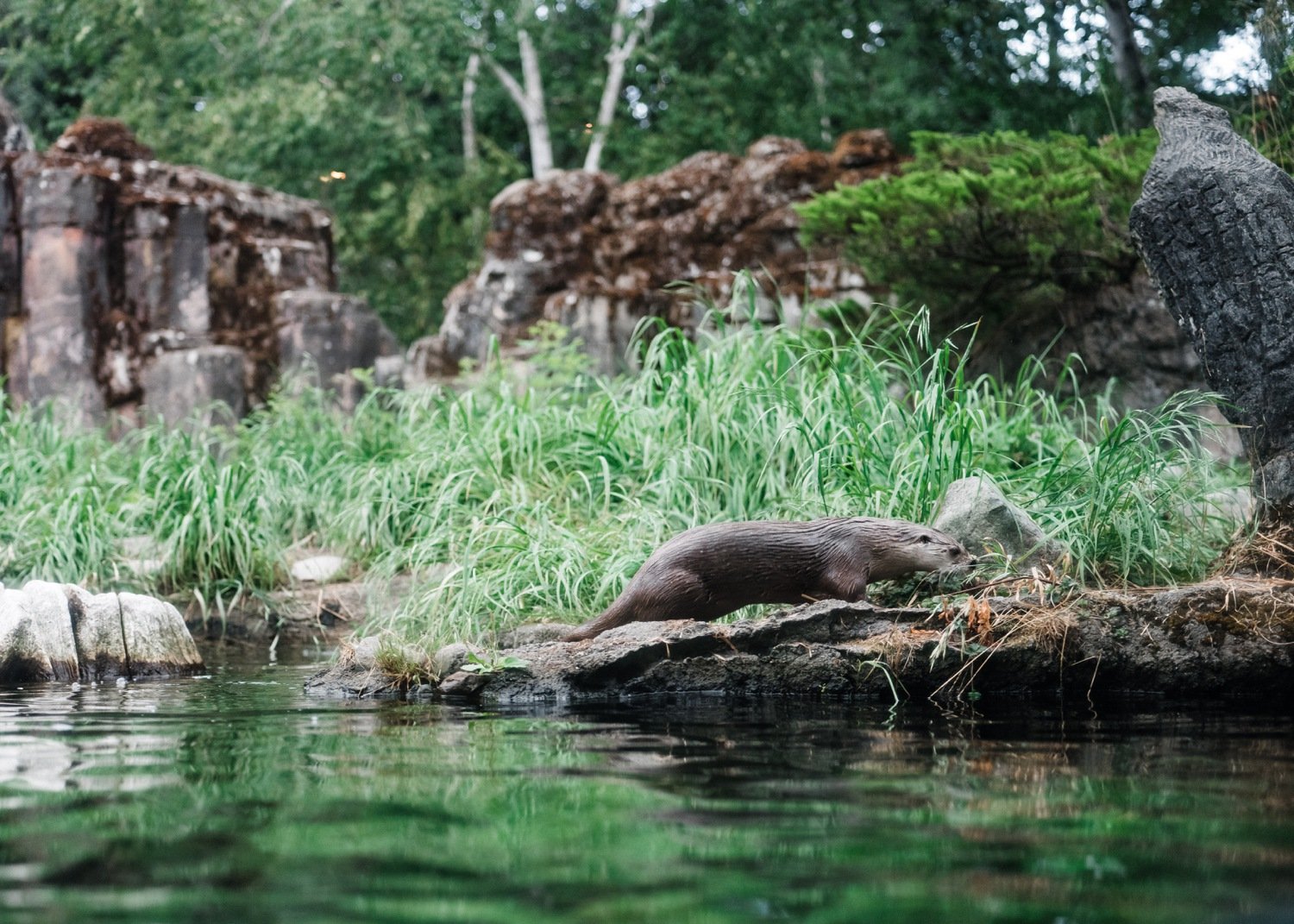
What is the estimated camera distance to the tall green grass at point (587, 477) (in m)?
5.23

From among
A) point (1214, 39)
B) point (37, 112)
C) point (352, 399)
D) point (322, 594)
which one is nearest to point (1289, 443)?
point (322, 594)

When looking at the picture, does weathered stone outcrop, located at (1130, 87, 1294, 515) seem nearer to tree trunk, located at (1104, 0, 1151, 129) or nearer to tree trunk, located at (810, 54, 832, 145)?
tree trunk, located at (1104, 0, 1151, 129)

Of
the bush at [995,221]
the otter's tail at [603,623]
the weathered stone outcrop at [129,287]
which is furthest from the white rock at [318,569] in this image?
the weathered stone outcrop at [129,287]

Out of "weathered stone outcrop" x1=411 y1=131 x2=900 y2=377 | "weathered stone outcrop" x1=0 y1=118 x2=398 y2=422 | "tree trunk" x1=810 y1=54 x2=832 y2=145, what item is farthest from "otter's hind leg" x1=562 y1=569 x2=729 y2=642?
"tree trunk" x1=810 y1=54 x2=832 y2=145

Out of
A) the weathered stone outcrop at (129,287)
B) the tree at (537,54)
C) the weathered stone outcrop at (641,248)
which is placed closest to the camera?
the weathered stone outcrop at (641,248)

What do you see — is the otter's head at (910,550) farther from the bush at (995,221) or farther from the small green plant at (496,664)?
the bush at (995,221)

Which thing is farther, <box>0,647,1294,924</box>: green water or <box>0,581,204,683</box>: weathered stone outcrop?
<box>0,581,204,683</box>: weathered stone outcrop

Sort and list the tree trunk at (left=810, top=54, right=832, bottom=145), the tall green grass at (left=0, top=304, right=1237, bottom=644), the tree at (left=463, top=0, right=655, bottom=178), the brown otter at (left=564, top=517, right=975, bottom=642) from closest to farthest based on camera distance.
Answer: the brown otter at (left=564, top=517, right=975, bottom=642) → the tall green grass at (left=0, top=304, right=1237, bottom=644) → the tree trunk at (left=810, top=54, right=832, bottom=145) → the tree at (left=463, top=0, right=655, bottom=178)

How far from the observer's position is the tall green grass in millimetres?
5227

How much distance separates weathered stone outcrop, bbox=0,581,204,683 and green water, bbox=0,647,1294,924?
1.39 metres

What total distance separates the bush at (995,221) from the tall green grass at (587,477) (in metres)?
0.67

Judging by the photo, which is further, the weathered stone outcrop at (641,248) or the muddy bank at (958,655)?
the weathered stone outcrop at (641,248)

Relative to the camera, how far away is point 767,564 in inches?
172

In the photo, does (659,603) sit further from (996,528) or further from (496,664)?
(996,528)
